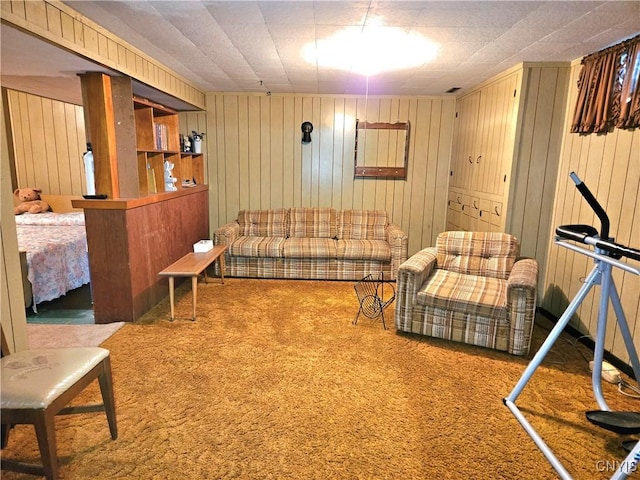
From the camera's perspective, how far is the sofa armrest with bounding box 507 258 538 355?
2.71 m

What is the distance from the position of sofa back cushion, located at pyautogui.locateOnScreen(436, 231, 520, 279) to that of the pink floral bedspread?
3.60m

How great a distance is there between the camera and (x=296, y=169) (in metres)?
5.43

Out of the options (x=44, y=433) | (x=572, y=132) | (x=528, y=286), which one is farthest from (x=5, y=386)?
(x=572, y=132)

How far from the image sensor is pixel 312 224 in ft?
16.6

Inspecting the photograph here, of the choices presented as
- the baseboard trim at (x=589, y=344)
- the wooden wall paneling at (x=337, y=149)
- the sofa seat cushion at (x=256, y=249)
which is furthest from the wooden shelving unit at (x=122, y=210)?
the baseboard trim at (x=589, y=344)

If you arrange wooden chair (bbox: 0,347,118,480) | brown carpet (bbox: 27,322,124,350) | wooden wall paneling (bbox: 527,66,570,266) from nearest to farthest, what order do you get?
wooden chair (bbox: 0,347,118,480) → brown carpet (bbox: 27,322,124,350) → wooden wall paneling (bbox: 527,66,570,266)

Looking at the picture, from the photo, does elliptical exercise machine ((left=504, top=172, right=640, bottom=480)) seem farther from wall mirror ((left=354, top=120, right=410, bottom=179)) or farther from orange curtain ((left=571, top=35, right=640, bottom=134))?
wall mirror ((left=354, top=120, right=410, bottom=179))

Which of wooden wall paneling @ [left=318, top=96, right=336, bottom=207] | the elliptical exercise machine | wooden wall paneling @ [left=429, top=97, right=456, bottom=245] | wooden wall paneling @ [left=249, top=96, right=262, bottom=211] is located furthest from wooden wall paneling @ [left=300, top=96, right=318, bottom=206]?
the elliptical exercise machine

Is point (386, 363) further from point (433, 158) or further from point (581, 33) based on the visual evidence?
point (433, 158)

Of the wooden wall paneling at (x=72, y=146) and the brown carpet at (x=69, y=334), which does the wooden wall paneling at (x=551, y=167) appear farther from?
the wooden wall paneling at (x=72, y=146)

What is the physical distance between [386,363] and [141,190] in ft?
9.03

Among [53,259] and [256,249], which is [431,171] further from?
[53,259]

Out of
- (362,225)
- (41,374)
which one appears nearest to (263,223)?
(362,225)

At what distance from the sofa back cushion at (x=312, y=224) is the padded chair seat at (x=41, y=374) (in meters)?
3.36
